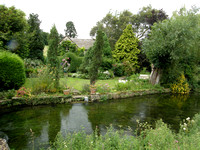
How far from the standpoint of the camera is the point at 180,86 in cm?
1355

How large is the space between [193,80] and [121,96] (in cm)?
865

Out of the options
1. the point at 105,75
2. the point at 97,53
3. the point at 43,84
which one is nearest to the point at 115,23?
the point at 105,75

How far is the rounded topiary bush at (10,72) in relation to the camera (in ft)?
27.7

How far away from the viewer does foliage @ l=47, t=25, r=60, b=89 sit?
9.43 m

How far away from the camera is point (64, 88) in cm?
984

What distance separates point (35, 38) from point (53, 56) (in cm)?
1014

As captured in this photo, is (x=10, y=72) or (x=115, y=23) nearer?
(x=10, y=72)

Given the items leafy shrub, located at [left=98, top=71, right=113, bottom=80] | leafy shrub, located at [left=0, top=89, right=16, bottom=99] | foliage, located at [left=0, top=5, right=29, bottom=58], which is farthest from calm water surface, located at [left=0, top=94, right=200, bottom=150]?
foliage, located at [left=0, top=5, right=29, bottom=58]

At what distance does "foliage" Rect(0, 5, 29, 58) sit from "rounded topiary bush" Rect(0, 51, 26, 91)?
181 inches

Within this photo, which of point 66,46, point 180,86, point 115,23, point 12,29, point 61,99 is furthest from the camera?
point 115,23

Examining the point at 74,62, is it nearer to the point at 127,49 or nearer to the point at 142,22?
the point at 127,49

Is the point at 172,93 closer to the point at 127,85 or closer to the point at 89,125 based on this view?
the point at 127,85

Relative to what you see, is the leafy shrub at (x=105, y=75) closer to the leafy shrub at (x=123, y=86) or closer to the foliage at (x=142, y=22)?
the leafy shrub at (x=123, y=86)

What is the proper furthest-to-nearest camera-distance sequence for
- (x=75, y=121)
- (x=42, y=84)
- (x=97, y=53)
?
1. (x=97, y=53)
2. (x=42, y=84)
3. (x=75, y=121)
